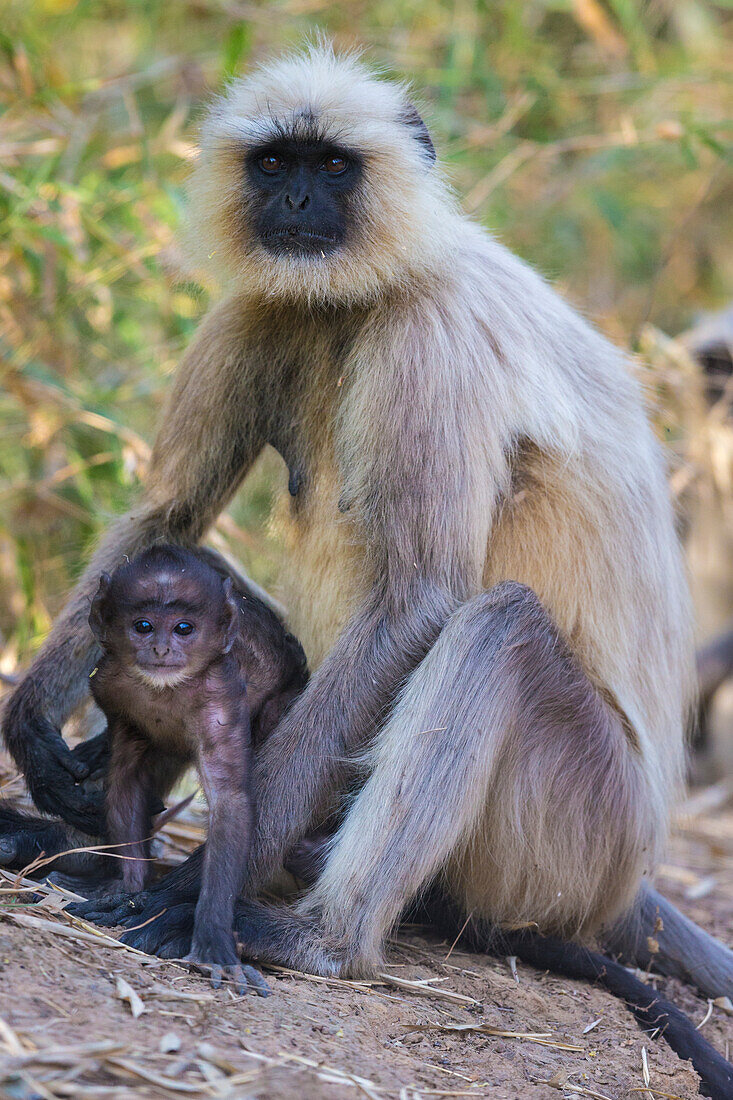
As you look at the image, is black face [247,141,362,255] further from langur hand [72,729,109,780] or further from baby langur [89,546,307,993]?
langur hand [72,729,109,780]

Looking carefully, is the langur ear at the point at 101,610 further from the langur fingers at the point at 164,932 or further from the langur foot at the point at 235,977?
the langur foot at the point at 235,977

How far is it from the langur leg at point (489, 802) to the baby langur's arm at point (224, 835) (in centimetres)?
13

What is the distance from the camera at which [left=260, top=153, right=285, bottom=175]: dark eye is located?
2.82 meters

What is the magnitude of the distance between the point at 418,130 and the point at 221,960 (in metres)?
1.98

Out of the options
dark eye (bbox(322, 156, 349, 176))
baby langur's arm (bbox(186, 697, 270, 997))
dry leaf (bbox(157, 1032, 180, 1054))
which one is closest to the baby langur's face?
baby langur's arm (bbox(186, 697, 270, 997))

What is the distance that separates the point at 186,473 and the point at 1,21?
9.14ft

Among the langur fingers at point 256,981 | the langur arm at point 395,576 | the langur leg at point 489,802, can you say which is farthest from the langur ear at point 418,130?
the langur fingers at point 256,981

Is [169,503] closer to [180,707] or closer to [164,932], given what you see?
[180,707]

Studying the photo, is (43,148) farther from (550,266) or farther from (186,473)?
(550,266)

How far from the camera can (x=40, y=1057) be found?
171 centimetres

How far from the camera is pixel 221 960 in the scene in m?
2.26

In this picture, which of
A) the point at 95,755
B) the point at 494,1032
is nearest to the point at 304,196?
the point at 95,755

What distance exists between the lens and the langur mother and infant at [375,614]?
8.08 ft

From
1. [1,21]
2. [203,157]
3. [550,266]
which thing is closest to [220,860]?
[203,157]
